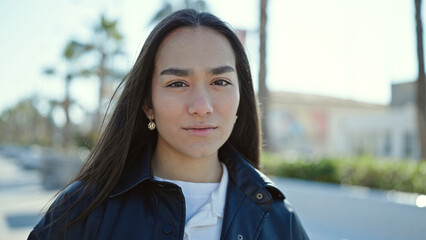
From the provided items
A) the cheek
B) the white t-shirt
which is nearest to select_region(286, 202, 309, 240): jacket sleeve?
the white t-shirt

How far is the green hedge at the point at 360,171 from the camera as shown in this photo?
7762mm

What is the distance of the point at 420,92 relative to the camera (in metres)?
11.0

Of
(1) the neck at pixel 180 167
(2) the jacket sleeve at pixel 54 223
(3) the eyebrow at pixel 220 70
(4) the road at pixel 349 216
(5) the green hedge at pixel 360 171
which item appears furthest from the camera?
(5) the green hedge at pixel 360 171

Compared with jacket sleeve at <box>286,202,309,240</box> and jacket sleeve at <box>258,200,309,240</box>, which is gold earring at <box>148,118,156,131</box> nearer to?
jacket sleeve at <box>258,200,309,240</box>

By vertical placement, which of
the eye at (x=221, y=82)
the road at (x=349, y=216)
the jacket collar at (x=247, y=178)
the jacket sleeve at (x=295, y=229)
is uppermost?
the eye at (x=221, y=82)

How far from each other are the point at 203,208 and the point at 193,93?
0.57m

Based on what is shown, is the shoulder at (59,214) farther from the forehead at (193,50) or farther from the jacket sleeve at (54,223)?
the forehead at (193,50)

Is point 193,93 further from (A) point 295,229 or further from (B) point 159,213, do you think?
(A) point 295,229

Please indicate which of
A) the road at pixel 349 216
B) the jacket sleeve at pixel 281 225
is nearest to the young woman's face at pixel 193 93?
the jacket sleeve at pixel 281 225

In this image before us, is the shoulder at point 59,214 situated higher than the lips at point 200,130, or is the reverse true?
the lips at point 200,130

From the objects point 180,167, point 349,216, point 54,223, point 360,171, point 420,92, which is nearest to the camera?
point 54,223

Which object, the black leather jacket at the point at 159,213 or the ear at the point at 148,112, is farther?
the ear at the point at 148,112

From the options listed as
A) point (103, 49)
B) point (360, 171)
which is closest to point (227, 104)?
point (360, 171)

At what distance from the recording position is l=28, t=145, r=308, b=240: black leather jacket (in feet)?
6.07
